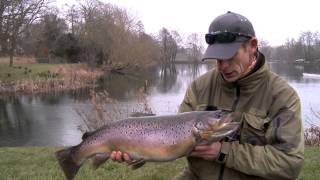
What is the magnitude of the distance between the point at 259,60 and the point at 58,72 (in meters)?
46.6

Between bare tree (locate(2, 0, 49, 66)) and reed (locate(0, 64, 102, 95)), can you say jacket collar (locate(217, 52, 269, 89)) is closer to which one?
reed (locate(0, 64, 102, 95))

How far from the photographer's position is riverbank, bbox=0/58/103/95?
3936 cm

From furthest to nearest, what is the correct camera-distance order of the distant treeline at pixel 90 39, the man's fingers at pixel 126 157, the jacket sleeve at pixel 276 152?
the distant treeline at pixel 90 39, the man's fingers at pixel 126 157, the jacket sleeve at pixel 276 152

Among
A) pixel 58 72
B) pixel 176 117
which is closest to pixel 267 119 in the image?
pixel 176 117

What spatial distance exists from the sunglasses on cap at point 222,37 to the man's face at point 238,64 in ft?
0.28

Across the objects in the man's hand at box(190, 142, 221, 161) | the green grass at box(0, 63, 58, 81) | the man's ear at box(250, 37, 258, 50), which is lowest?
the green grass at box(0, 63, 58, 81)

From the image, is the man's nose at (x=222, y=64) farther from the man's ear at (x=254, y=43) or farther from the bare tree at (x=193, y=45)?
the bare tree at (x=193, y=45)

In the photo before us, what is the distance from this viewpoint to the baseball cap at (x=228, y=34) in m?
3.29

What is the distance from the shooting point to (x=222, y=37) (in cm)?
337

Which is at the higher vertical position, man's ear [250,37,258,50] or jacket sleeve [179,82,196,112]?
man's ear [250,37,258,50]

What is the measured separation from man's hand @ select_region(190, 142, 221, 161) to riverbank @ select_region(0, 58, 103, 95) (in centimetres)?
3662

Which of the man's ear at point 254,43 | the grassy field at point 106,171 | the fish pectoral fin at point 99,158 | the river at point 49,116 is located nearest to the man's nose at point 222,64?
the man's ear at point 254,43

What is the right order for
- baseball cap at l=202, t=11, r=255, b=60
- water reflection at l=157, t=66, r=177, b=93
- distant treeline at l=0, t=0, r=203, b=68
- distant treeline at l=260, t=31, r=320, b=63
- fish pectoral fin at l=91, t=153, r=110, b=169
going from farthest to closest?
1. distant treeline at l=260, t=31, r=320, b=63
2. distant treeline at l=0, t=0, r=203, b=68
3. water reflection at l=157, t=66, r=177, b=93
4. fish pectoral fin at l=91, t=153, r=110, b=169
5. baseball cap at l=202, t=11, r=255, b=60

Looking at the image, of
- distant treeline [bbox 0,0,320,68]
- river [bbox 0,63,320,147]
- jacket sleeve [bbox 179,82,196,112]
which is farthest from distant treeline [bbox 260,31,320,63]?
jacket sleeve [bbox 179,82,196,112]
